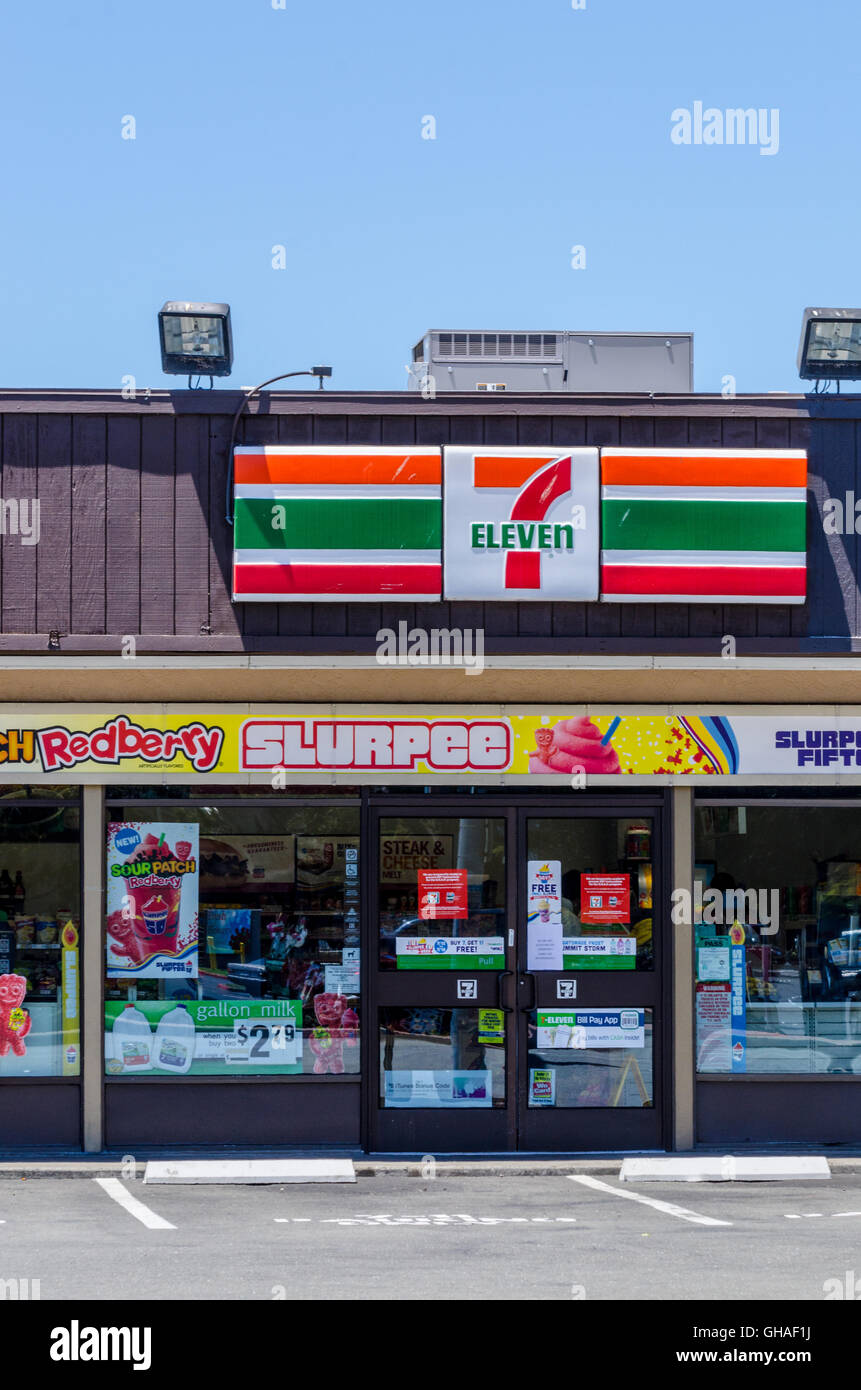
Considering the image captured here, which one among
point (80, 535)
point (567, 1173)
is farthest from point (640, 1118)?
point (80, 535)

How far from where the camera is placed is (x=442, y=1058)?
12.9 meters

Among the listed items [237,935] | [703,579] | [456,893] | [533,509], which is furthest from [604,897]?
[533,509]

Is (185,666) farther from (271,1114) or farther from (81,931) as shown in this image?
(271,1114)

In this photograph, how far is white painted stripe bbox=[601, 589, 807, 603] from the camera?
40.2 feet

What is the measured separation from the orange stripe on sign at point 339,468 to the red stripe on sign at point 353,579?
0.63 metres

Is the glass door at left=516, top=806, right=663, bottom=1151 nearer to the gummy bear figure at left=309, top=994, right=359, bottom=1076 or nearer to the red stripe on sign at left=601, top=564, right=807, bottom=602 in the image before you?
the gummy bear figure at left=309, top=994, right=359, bottom=1076

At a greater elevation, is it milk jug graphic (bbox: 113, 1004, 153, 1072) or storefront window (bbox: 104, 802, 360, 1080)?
storefront window (bbox: 104, 802, 360, 1080)

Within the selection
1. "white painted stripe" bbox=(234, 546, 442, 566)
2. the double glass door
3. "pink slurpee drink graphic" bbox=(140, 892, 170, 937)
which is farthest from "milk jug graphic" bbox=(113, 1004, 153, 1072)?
"white painted stripe" bbox=(234, 546, 442, 566)

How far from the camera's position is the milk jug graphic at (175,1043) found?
42.0 ft

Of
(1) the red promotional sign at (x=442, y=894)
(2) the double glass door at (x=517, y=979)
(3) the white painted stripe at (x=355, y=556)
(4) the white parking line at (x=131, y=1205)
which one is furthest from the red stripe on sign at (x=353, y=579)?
(4) the white parking line at (x=131, y=1205)

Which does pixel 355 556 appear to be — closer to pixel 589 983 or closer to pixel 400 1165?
pixel 589 983

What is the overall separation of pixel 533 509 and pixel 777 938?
4.00 metres

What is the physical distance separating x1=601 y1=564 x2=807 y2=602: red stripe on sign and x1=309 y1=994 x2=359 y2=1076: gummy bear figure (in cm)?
384

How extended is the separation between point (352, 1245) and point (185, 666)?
4.49 metres
